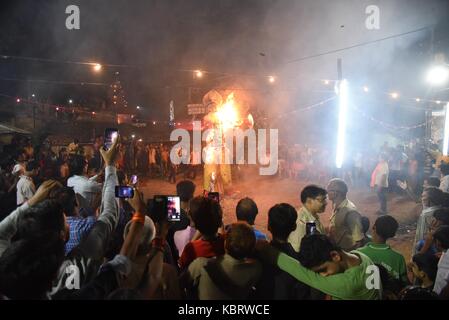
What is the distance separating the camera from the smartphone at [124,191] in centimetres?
241

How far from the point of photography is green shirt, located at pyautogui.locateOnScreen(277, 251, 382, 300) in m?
2.08

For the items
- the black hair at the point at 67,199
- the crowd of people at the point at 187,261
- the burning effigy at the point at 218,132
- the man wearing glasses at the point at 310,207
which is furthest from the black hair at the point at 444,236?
the burning effigy at the point at 218,132

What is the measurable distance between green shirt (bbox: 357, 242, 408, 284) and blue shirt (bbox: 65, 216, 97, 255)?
2.33 m

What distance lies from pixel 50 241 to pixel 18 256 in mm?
149

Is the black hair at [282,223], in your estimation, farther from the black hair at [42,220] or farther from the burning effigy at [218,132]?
the burning effigy at [218,132]

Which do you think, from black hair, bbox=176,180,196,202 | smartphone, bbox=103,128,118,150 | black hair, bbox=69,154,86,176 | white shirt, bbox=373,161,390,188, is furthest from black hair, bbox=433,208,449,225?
white shirt, bbox=373,161,390,188

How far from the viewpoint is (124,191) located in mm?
2461

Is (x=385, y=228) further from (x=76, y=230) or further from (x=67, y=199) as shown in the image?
(x=67, y=199)

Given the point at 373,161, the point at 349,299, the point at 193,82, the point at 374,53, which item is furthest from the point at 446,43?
the point at 349,299

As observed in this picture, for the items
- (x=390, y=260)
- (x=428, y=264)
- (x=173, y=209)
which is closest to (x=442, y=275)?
(x=428, y=264)

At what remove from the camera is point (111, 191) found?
249cm

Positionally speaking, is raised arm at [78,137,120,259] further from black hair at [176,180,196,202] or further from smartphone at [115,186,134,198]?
black hair at [176,180,196,202]

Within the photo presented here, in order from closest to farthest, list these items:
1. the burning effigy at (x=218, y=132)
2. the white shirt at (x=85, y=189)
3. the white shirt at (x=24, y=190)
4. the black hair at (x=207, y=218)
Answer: the black hair at (x=207, y=218) → the white shirt at (x=85, y=189) → the white shirt at (x=24, y=190) → the burning effigy at (x=218, y=132)

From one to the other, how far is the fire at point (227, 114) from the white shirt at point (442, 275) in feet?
27.9
